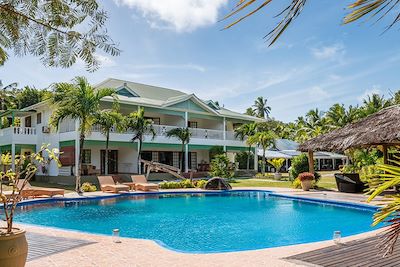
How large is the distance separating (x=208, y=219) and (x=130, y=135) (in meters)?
13.9

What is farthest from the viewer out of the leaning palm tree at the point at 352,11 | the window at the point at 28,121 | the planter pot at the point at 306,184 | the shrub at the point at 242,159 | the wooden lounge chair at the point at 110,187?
the shrub at the point at 242,159

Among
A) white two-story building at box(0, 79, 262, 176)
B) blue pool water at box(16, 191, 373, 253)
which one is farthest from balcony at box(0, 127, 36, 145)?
blue pool water at box(16, 191, 373, 253)

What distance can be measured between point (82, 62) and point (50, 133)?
79.9 feet

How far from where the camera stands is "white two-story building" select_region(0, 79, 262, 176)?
25.2 m

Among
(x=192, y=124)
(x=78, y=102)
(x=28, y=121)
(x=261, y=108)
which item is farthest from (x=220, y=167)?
(x=261, y=108)

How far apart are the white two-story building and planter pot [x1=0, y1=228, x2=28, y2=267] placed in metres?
18.0

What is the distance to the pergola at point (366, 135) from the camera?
651 inches

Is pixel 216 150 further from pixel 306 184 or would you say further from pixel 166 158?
pixel 306 184

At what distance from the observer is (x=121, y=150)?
1137 inches

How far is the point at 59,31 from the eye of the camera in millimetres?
4129

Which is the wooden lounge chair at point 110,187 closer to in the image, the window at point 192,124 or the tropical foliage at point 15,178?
the tropical foliage at point 15,178

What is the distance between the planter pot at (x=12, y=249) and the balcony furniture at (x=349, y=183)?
667 inches

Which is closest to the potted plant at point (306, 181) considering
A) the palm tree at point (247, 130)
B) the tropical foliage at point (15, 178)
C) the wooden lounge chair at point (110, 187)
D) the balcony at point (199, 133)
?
the wooden lounge chair at point (110, 187)

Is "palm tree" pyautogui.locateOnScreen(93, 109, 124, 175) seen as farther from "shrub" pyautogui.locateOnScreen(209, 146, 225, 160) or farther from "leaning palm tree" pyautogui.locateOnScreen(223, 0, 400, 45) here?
"leaning palm tree" pyautogui.locateOnScreen(223, 0, 400, 45)
